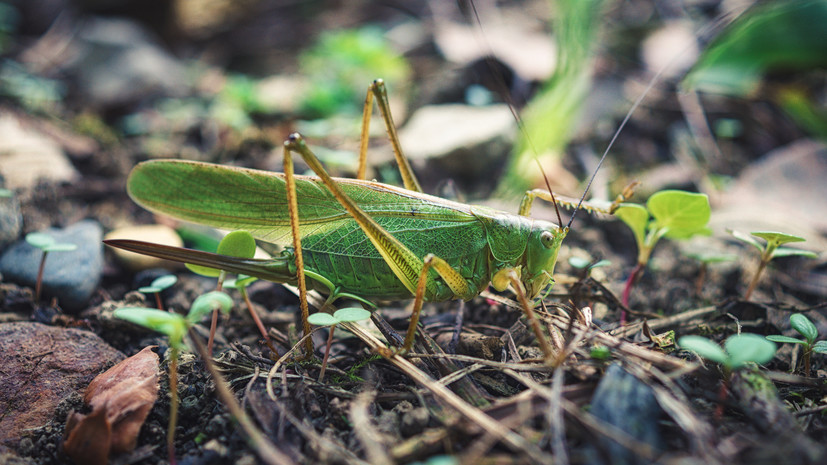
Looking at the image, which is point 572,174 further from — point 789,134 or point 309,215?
point 309,215

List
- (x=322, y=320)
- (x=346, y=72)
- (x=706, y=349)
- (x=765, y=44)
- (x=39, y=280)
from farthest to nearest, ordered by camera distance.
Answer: (x=346, y=72), (x=765, y=44), (x=39, y=280), (x=322, y=320), (x=706, y=349)

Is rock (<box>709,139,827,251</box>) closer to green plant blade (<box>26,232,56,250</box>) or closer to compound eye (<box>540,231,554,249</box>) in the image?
compound eye (<box>540,231,554,249</box>)

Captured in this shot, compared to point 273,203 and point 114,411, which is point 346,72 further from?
point 114,411

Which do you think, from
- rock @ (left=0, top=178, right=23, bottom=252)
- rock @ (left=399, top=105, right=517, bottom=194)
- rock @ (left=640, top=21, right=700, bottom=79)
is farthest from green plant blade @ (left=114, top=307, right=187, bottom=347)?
rock @ (left=640, top=21, right=700, bottom=79)

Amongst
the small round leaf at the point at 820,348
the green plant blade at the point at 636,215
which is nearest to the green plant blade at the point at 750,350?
the small round leaf at the point at 820,348

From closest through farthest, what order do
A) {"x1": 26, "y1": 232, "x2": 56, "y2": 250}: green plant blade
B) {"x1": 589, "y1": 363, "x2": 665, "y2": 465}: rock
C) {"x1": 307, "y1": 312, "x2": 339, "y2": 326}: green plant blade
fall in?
{"x1": 589, "y1": 363, "x2": 665, "y2": 465}: rock, {"x1": 307, "y1": 312, "x2": 339, "y2": 326}: green plant blade, {"x1": 26, "y1": 232, "x2": 56, "y2": 250}: green plant blade

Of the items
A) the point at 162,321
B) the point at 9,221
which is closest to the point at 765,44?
the point at 162,321
